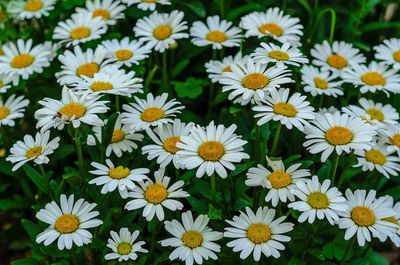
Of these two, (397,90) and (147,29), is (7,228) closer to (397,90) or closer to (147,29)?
(147,29)

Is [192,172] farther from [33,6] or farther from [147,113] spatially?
[33,6]

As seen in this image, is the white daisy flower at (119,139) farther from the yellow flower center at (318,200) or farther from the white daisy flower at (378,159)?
the white daisy flower at (378,159)

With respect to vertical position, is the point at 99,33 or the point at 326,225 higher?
the point at 99,33

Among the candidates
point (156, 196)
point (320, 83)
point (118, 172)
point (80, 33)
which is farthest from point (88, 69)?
point (320, 83)

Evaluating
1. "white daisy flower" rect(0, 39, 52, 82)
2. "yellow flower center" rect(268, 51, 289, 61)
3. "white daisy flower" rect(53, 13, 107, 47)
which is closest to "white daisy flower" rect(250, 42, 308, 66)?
"yellow flower center" rect(268, 51, 289, 61)

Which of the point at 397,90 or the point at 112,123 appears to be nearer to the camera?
the point at 112,123

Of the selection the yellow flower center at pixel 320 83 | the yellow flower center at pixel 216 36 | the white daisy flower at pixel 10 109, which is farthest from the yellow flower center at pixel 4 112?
the yellow flower center at pixel 320 83

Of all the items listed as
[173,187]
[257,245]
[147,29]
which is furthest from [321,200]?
[147,29]

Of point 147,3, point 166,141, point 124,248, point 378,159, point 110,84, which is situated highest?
point 147,3
